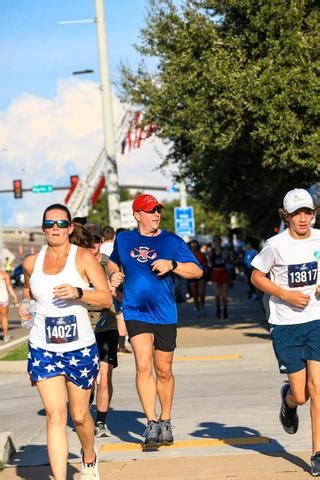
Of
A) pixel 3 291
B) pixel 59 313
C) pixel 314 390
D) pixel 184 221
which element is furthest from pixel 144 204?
pixel 184 221

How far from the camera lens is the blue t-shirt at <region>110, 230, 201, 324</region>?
29.6ft

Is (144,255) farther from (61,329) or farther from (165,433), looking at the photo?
(61,329)

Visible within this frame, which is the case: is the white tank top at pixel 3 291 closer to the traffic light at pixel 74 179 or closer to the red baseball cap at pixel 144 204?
the red baseball cap at pixel 144 204

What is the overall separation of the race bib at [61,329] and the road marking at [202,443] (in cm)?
213

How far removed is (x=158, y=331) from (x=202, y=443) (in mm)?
923

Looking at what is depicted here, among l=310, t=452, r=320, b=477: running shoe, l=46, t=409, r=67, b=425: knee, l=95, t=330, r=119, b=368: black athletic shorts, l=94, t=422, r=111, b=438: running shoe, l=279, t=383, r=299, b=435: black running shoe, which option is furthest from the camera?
l=95, t=330, r=119, b=368: black athletic shorts

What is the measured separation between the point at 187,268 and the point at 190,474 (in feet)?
5.57

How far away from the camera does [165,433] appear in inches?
357

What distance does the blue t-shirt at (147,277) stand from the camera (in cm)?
902

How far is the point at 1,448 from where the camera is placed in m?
8.86

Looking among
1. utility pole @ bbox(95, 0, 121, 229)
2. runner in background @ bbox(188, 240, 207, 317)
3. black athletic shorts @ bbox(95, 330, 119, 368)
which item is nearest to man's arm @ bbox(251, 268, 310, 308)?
black athletic shorts @ bbox(95, 330, 119, 368)

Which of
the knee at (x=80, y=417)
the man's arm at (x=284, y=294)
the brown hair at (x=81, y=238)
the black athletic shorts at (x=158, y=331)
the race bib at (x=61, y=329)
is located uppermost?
the brown hair at (x=81, y=238)

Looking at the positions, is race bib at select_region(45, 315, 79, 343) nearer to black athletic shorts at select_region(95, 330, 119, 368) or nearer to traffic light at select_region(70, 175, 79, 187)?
black athletic shorts at select_region(95, 330, 119, 368)

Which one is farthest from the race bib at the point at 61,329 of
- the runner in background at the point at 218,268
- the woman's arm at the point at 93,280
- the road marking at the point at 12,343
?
the runner in background at the point at 218,268
